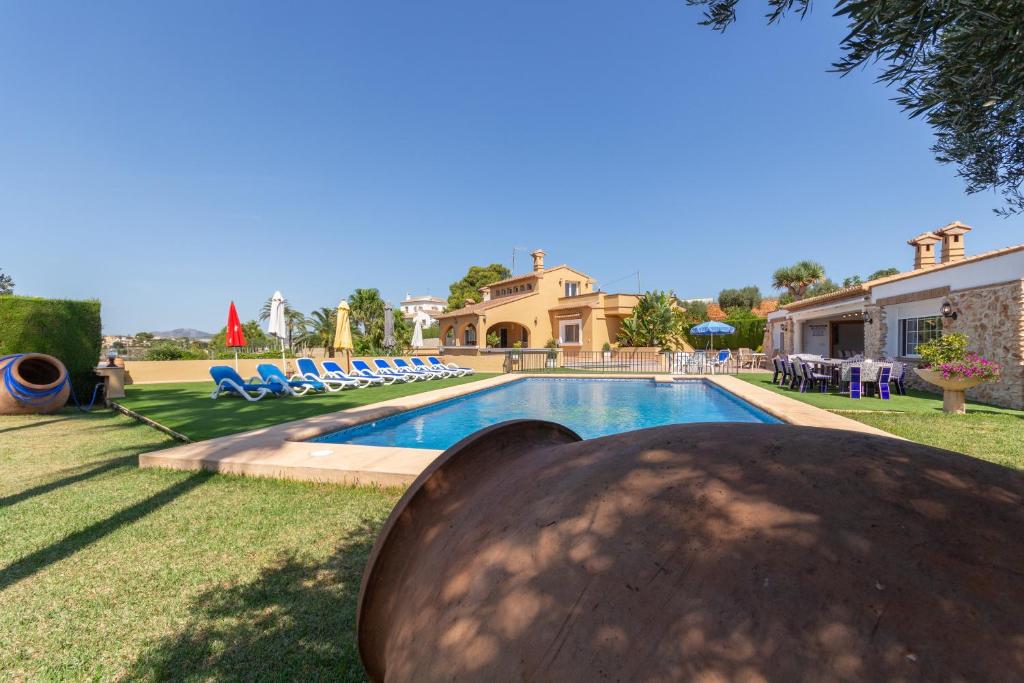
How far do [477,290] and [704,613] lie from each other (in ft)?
190

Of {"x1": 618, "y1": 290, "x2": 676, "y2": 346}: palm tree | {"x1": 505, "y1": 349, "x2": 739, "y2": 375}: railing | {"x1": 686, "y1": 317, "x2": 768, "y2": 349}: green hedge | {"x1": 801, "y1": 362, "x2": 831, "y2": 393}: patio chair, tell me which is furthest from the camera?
{"x1": 686, "y1": 317, "x2": 768, "y2": 349}: green hedge

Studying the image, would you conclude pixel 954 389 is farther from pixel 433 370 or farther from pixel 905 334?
pixel 433 370

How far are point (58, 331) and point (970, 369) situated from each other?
22310 mm

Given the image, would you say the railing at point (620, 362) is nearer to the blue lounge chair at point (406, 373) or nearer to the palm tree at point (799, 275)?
the blue lounge chair at point (406, 373)

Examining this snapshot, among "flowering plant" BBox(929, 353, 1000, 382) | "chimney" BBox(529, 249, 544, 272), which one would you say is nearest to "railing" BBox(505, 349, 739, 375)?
"chimney" BBox(529, 249, 544, 272)

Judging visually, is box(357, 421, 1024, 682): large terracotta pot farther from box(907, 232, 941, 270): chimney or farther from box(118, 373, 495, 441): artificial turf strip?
box(907, 232, 941, 270): chimney

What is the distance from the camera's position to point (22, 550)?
3.88 metres

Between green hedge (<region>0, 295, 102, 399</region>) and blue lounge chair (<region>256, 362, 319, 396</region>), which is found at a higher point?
green hedge (<region>0, 295, 102, 399</region>)

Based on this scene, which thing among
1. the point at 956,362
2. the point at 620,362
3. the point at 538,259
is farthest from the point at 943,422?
the point at 538,259

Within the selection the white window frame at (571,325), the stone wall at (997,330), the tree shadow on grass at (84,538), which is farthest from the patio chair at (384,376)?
the white window frame at (571,325)

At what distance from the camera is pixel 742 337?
3669 centimetres

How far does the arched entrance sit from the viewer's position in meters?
39.3

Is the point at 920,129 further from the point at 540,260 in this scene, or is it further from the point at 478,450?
the point at 540,260

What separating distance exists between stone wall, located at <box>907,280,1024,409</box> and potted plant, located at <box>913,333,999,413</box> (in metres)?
1.65
